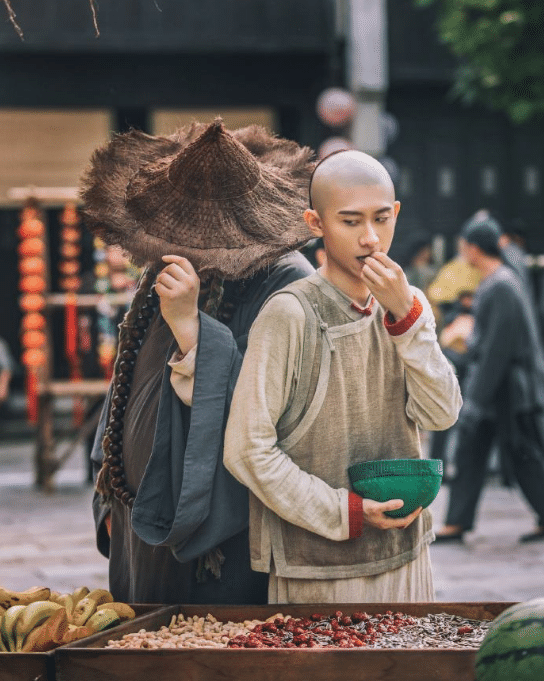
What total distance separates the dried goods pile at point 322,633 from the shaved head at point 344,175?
1.08 m

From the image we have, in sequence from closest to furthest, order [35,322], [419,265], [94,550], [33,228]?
[94,550]
[33,228]
[35,322]
[419,265]

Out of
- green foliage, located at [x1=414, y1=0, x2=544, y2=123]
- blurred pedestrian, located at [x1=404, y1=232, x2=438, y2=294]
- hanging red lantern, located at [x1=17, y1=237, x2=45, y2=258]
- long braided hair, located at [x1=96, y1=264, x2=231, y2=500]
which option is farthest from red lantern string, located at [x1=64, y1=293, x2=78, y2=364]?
long braided hair, located at [x1=96, y1=264, x2=231, y2=500]

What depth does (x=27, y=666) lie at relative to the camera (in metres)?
3.12

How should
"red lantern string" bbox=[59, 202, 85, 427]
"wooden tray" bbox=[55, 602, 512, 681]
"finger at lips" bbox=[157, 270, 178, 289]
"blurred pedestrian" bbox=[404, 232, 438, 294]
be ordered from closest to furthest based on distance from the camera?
"wooden tray" bbox=[55, 602, 512, 681], "finger at lips" bbox=[157, 270, 178, 289], "red lantern string" bbox=[59, 202, 85, 427], "blurred pedestrian" bbox=[404, 232, 438, 294]

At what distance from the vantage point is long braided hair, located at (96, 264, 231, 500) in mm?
3877

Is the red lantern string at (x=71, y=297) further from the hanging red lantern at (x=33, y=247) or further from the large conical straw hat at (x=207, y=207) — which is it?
the large conical straw hat at (x=207, y=207)

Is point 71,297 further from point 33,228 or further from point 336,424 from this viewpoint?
point 336,424

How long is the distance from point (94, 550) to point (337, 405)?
5.60m

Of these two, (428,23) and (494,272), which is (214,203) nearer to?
(494,272)

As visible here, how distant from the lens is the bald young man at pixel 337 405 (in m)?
3.40

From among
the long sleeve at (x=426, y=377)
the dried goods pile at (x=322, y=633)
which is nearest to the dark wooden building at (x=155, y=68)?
the long sleeve at (x=426, y=377)

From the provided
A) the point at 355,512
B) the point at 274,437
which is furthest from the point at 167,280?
the point at 355,512

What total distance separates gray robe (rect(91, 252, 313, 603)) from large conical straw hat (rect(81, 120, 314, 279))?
16 centimetres

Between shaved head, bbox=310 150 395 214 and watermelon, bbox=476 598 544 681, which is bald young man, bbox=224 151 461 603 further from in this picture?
watermelon, bbox=476 598 544 681
